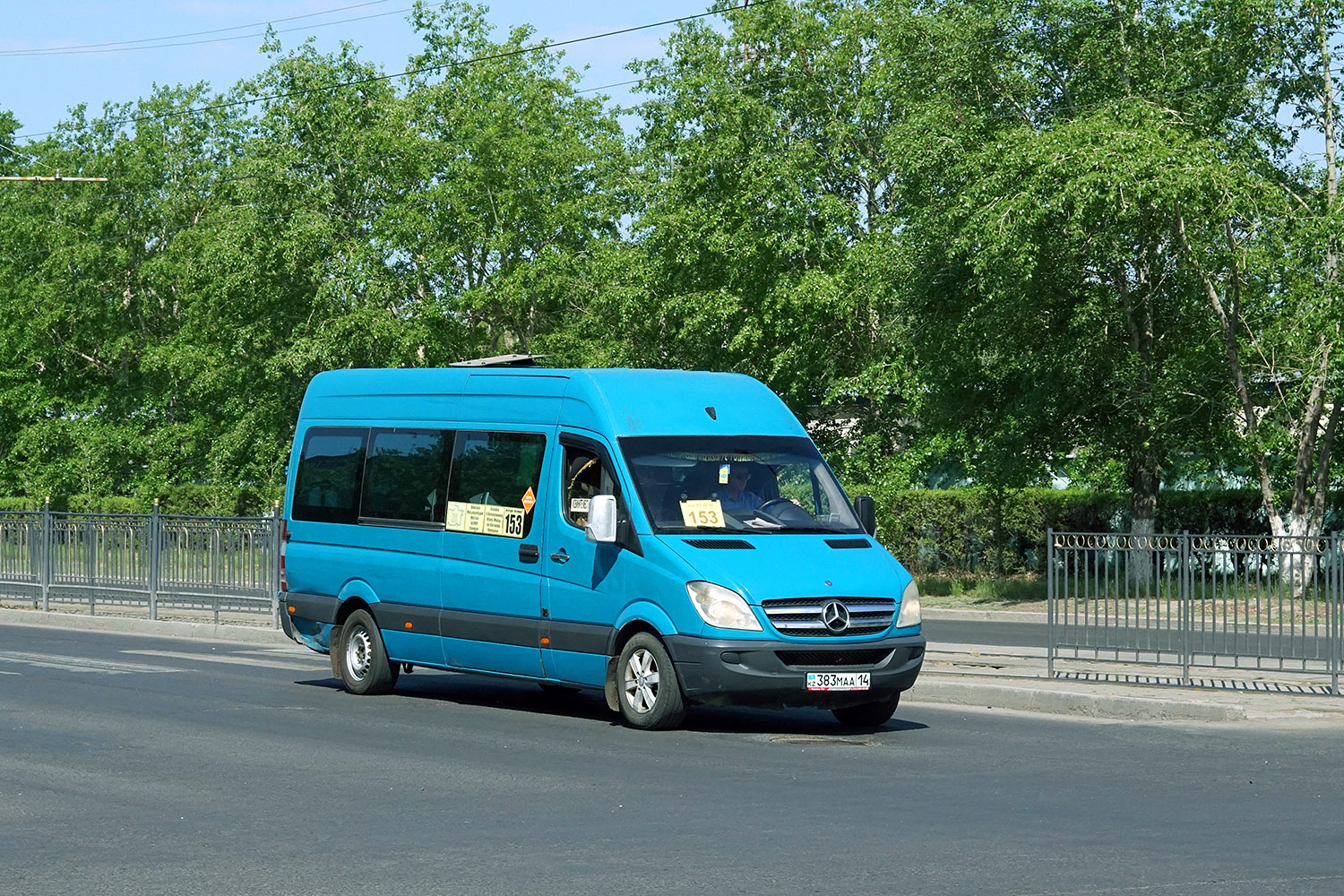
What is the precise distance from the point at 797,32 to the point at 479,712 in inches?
994

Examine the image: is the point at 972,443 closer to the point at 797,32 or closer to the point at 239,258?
the point at 797,32

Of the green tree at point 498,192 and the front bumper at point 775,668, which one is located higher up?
the green tree at point 498,192

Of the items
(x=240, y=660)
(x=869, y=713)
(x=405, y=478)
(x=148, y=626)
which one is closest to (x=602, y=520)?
(x=869, y=713)

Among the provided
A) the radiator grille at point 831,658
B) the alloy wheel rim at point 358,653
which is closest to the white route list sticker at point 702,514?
the radiator grille at point 831,658

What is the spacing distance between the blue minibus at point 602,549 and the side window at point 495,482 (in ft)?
0.06

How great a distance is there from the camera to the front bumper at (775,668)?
12102 millimetres

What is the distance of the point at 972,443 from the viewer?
104 ft

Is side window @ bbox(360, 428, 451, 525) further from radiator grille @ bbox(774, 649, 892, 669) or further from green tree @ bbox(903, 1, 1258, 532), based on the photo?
green tree @ bbox(903, 1, 1258, 532)

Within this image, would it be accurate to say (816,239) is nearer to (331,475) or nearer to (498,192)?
(498,192)

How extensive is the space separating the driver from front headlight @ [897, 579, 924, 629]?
128cm

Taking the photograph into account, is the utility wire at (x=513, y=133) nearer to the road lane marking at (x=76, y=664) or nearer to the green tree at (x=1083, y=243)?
the green tree at (x=1083, y=243)

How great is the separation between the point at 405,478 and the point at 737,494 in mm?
3384

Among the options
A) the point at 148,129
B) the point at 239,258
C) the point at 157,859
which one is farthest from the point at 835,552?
the point at 148,129

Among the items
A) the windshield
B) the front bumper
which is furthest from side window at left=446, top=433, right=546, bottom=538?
the front bumper
